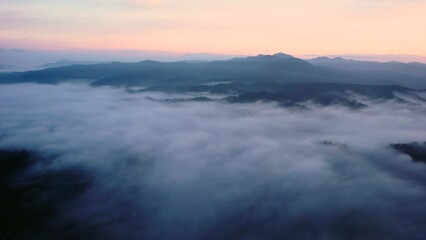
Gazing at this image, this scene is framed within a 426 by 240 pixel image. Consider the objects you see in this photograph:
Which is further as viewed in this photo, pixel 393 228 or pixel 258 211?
pixel 258 211

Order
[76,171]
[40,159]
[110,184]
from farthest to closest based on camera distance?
[40,159] < [76,171] < [110,184]

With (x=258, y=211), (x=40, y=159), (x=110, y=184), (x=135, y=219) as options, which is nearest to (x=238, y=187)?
(x=258, y=211)

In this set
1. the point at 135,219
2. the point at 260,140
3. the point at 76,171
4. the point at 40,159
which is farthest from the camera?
the point at 260,140

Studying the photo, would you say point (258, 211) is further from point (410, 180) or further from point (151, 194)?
point (410, 180)

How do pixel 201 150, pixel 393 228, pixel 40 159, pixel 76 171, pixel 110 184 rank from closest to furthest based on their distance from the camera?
1. pixel 393 228
2. pixel 110 184
3. pixel 76 171
4. pixel 40 159
5. pixel 201 150

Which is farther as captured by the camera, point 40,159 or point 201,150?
point 201,150

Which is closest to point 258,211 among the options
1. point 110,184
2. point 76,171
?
point 110,184

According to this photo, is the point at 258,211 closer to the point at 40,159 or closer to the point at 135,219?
the point at 135,219

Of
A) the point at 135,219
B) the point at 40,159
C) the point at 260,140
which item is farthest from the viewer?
the point at 260,140

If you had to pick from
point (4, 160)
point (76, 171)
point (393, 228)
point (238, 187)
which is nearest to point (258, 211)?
point (238, 187)
